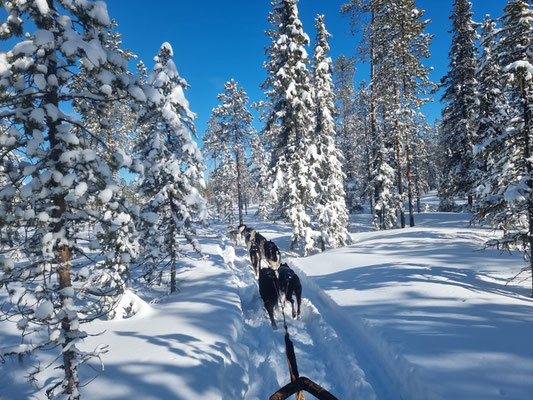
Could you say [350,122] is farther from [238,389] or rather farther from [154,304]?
[238,389]

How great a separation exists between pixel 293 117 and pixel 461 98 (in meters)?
14.9

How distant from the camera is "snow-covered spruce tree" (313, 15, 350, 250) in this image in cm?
1839

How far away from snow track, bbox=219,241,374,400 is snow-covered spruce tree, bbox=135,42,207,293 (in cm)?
474

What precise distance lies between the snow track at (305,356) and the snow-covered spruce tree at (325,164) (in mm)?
9694

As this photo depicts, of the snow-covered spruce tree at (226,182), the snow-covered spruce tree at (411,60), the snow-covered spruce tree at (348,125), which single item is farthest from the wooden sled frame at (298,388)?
the snow-covered spruce tree at (226,182)

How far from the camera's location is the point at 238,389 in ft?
16.9

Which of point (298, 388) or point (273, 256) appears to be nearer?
point (298, 388)

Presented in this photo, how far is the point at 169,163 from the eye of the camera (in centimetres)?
1102

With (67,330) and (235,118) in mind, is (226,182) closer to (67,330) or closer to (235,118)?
(235,118)

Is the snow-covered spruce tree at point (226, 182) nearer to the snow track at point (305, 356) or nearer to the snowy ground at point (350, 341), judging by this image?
the snowy ground at point (350, 341)

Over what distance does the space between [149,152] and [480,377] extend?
1166 cm

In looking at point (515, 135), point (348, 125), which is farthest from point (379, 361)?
point (348, 125)

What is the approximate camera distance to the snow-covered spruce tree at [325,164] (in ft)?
60.3

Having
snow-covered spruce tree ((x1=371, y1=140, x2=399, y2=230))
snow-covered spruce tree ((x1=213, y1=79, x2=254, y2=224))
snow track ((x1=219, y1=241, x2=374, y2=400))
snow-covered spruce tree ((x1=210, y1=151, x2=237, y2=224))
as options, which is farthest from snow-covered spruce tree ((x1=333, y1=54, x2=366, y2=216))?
snow track ((x1=219, y1=241, x2=374, y2=400))
